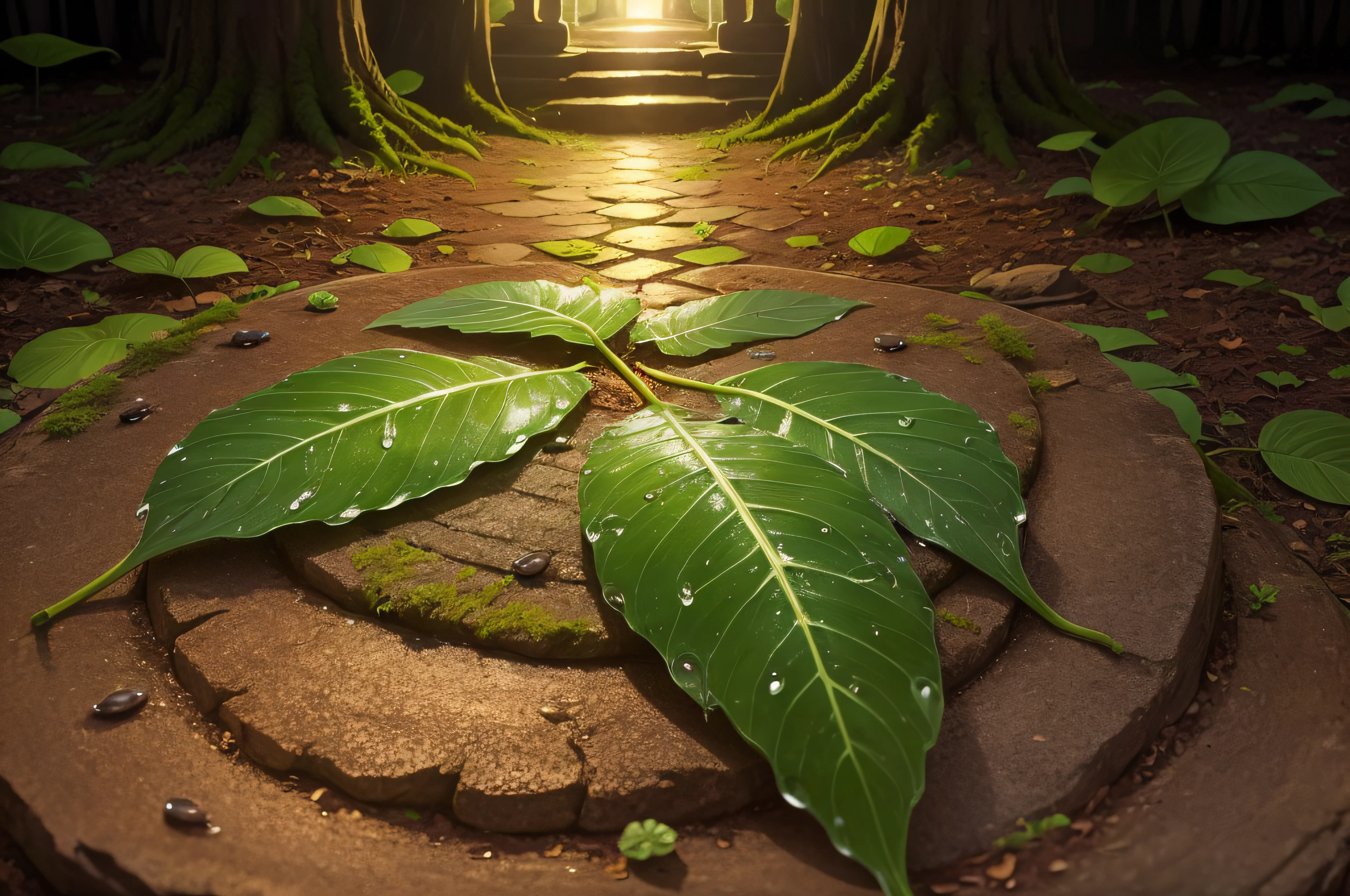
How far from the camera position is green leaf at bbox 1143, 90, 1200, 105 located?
5.33 metres

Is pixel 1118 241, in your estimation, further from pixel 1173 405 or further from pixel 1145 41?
pixel 1145 41

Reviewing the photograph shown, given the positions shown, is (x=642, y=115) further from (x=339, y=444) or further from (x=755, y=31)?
(x=339, y=444)

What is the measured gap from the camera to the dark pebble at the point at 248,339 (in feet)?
6.58

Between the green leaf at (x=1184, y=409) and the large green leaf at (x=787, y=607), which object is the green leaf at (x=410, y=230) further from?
the green leaf at (x=1184, y=409)

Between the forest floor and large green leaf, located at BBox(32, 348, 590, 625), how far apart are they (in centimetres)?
90

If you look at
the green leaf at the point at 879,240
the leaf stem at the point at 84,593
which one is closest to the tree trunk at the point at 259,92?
the green leaf at the point at 879,240

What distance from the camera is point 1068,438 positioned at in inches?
68.3

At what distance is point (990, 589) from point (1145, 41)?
7.22 meters

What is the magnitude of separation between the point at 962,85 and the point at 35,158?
14.8 feet

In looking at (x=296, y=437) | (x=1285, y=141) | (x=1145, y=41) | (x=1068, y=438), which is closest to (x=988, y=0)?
(x=1285, y=141)

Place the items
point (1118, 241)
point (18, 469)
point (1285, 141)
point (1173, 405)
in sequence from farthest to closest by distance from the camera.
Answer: point (1285, 141), point (1118, 241), point (1173, 405), point (18, 469)

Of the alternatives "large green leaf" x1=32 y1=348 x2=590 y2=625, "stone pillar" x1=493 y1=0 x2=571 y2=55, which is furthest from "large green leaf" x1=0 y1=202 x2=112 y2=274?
"stone pillar" x1=493 y1=0 x2=571 y2=55

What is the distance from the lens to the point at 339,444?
147cm

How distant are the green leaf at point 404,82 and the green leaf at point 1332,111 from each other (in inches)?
209
